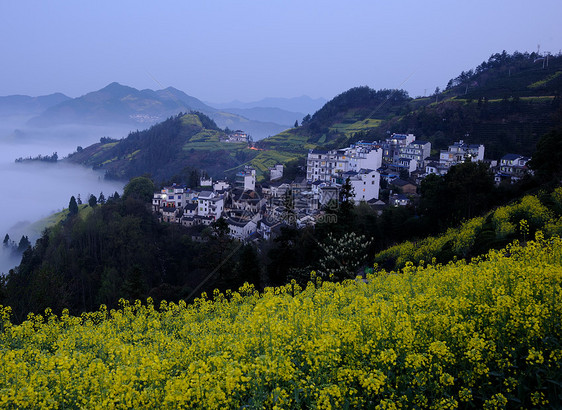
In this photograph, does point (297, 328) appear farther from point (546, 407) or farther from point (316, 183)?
point (316, 183)

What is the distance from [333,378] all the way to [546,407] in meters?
2.16

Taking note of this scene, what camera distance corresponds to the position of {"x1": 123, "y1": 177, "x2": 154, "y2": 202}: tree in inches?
2138

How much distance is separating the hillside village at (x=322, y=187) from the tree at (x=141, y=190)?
7.70ft

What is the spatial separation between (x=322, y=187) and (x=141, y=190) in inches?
1070

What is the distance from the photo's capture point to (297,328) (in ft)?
17.7

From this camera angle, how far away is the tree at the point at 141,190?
178 ft

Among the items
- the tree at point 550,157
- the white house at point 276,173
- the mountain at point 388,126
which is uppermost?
the mountain at point 388,126

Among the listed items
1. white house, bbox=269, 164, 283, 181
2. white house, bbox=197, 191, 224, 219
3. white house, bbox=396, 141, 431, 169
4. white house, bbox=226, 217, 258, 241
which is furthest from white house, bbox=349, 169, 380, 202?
white house, bbox=269, 164, 283, 181

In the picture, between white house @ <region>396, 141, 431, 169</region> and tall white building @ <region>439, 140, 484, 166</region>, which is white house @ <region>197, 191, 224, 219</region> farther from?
tall white building @ <region>439, 140, 484, 166</region>

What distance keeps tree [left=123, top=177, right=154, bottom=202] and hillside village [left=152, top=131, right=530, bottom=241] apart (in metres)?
2.35

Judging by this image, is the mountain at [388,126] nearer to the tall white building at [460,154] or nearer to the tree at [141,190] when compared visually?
the tall white building at [460,154]

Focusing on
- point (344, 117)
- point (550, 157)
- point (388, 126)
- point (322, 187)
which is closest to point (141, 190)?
point (322, 187)

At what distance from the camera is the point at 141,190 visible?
5506cm

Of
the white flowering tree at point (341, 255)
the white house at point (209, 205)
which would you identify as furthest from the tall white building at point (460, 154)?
the white flowering tree at point (341, 255)
